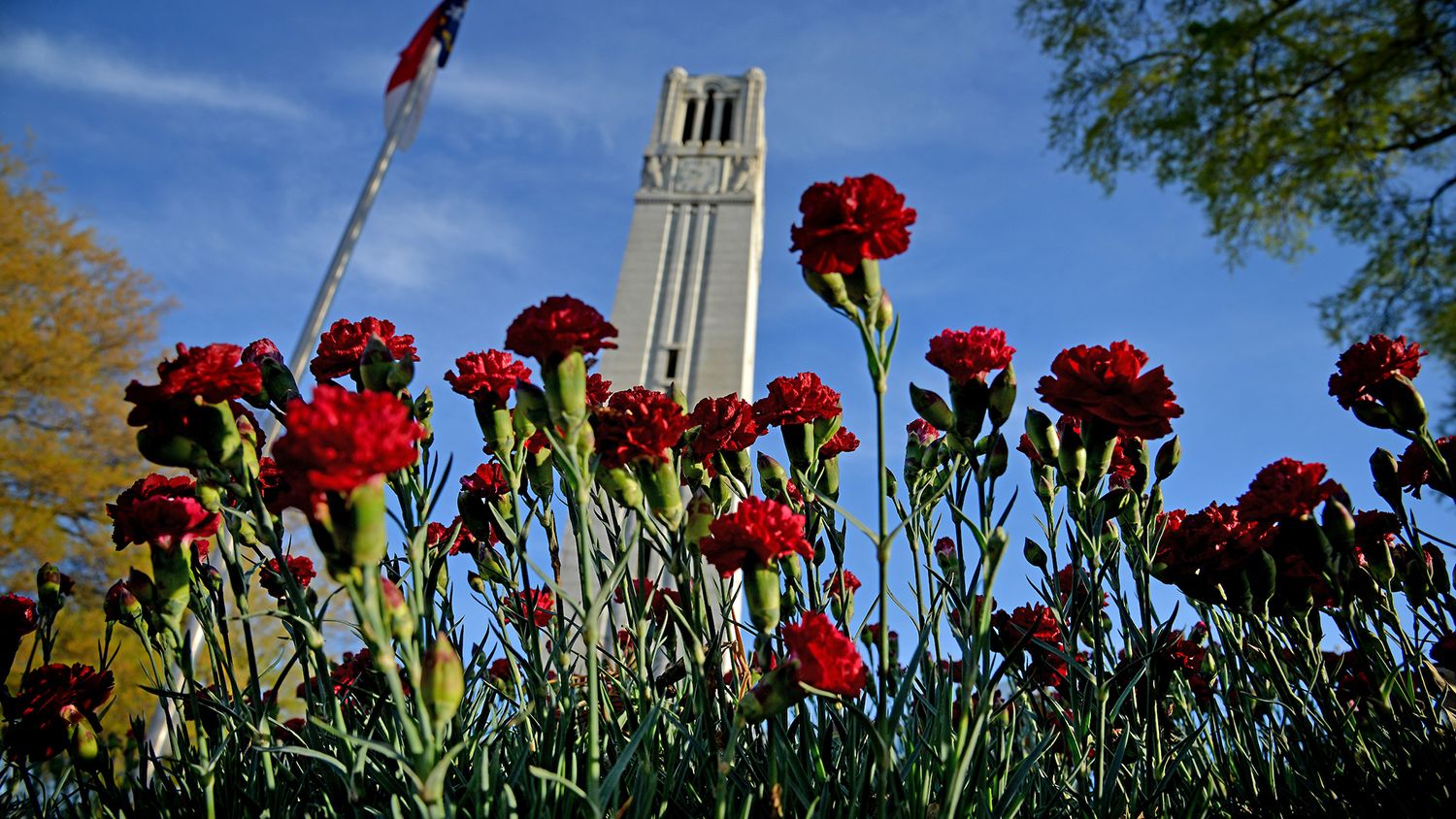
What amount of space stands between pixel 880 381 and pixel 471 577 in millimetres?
946

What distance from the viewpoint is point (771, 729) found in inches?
35.1

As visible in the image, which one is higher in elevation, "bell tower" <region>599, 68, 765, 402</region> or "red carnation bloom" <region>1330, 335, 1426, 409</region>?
"bell tower" <region>599, 68, 765, 402</region>

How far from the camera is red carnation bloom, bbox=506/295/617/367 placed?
924 mm

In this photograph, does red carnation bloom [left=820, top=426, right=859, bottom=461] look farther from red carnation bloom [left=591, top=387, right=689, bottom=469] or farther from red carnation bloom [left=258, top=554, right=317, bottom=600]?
red carnation bloom [left=258, top=554, right=317, bottom=600]

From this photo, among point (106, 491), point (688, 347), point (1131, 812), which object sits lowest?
point (1131, 812)

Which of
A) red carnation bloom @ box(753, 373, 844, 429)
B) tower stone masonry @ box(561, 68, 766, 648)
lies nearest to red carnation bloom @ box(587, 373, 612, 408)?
red carnation bloom @ box(753, 373, 844, 429)

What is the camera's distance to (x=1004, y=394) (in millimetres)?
1123

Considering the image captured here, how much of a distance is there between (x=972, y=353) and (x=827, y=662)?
0.46 metres

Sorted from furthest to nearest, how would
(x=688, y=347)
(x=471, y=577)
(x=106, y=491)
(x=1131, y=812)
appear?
(x=688, y=347), (x=106, y=491), (x=471, y=577), (x=1131, y=812)

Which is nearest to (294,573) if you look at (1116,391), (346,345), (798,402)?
(346,345)

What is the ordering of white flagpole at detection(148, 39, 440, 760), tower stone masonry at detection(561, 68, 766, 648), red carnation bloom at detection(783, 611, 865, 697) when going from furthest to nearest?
tower stone masonry at detection(561, 68, 766, 648), white flagpole at detection(148, 39, 440, 760), red carnation bloom at detection(783, 611, 865, 697)

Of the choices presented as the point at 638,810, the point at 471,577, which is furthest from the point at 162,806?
the point at 638,810

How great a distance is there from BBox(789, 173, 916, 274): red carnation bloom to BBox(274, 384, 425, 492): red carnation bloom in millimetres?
445

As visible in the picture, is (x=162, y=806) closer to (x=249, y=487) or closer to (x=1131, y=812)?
(x=249, y=487)
